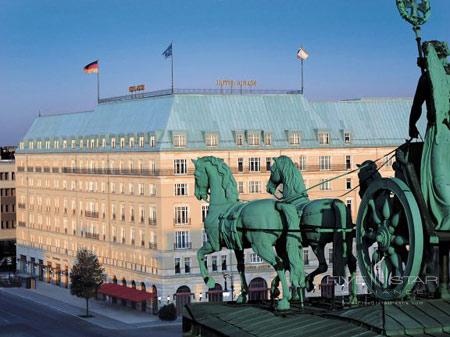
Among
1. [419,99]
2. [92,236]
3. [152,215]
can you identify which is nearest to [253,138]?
[152,215]

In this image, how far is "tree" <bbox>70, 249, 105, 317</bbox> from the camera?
127688 millimetres

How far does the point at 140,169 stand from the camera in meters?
131

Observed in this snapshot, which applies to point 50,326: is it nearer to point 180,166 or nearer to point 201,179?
point 180,166

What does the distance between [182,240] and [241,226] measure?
244 ft

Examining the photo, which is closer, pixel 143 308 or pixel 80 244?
pixel 143 308

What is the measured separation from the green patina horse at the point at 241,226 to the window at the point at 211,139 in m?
72.9

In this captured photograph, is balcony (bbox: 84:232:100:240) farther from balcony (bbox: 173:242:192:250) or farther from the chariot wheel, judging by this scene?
the chariot wheel

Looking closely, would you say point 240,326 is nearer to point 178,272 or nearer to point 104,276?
point 178,272

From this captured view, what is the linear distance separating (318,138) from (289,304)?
84775 mm

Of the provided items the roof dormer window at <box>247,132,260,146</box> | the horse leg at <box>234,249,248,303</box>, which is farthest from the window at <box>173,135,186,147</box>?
the horse leg at <box>234,249,248,303</box>

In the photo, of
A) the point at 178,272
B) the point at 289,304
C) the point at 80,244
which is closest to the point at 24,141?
the point at 80,244

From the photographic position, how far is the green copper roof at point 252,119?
12988 cm

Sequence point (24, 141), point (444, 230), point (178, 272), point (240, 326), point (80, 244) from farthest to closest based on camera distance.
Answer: point (24, 141), point (80, 244), point (178, 272), point (240, 326), point (444, 230)

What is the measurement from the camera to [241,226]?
2068 inches
